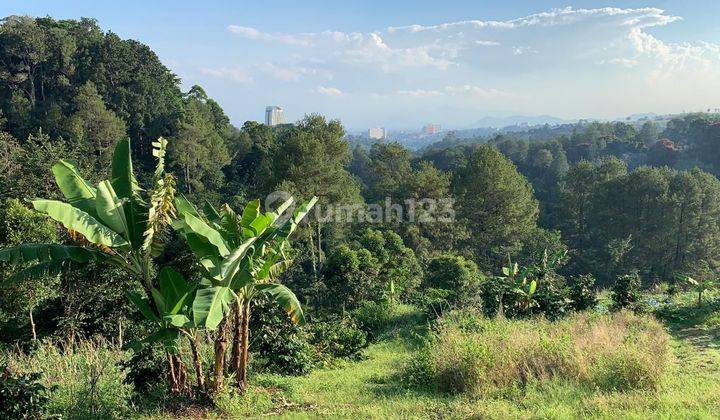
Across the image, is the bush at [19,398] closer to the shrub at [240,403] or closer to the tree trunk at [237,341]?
the shrub at [240,403]

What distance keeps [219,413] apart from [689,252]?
97.7 ft

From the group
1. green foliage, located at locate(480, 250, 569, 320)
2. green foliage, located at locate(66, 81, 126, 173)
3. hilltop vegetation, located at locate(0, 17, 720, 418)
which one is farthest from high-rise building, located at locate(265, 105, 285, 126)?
green foliage, located at locate(480, 250, 569, 320)

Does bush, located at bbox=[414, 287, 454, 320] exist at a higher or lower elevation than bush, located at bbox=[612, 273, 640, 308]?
lower

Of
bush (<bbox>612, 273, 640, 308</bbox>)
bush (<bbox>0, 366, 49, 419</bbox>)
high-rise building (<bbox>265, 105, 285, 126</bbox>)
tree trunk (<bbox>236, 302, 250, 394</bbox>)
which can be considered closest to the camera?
bush (<bbox>0, 366, 49, 419</bbox>)

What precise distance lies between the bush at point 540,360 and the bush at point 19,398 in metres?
4.36

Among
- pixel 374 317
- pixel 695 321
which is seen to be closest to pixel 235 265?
pixel 374 317

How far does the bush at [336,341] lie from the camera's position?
26.7 ft

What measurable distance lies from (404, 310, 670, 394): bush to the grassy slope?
0.24 meters

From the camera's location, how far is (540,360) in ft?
18.8

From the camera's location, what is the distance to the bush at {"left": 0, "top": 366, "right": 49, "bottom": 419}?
12.7ft

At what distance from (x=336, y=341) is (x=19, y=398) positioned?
5.24 meters

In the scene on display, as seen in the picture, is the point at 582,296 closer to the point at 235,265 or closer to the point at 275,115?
the point at 235,265

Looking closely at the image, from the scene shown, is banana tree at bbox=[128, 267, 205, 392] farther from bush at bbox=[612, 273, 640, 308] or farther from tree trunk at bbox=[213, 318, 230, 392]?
bush at bbox=[612, 273, 640, 308]

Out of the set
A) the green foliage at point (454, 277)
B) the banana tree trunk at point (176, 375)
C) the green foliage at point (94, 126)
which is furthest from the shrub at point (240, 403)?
the green foliage at point (94, 126)
